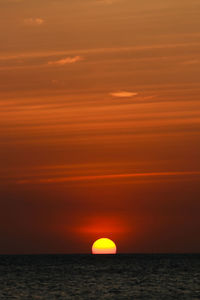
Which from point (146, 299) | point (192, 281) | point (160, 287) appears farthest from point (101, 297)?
point (192, 281)

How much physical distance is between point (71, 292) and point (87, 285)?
12.4m

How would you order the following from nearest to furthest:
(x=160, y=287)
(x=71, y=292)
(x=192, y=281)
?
(x=71, y=292), (x=160, y=287), (x=192, y=281)

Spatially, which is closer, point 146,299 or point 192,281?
point 146,299

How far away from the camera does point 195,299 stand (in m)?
75.7

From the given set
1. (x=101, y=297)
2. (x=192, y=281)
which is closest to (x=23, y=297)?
(x=101, y=297)

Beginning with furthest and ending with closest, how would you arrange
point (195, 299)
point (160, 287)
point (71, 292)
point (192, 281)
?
point (192, 281), point (160, 287), point (71, 292), point (195, 299)

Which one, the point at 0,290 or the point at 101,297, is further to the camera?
the point at 0,290

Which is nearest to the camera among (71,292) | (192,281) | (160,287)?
(71,292)

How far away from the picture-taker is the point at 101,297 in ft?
259

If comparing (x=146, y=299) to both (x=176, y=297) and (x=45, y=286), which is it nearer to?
(x=176, y=297)

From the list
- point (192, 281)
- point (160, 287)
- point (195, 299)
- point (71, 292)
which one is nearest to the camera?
point (195, 299)

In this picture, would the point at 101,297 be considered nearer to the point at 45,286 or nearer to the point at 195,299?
the point at 195,299

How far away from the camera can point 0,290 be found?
296 feet

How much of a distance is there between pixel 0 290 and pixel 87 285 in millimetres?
13365
